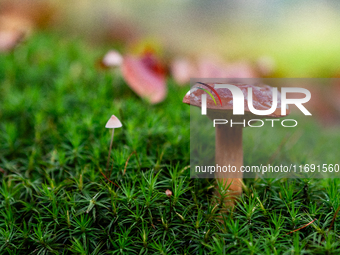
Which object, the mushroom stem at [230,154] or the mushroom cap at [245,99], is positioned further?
the mushroom stem at [230,154]

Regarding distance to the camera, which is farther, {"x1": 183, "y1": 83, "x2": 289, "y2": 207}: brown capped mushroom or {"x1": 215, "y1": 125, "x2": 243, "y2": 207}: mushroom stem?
{"x1": 215, "y1": 125, "x2": 243, "y2": 207}: mushroom stem

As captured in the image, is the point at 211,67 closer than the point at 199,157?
No

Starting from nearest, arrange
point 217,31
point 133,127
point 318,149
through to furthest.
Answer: point 133,127 < point 318,149 < point 217,31

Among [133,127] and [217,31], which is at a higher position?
[217,31]

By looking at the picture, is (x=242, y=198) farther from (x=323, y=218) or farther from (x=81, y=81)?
(x=81, y=81)

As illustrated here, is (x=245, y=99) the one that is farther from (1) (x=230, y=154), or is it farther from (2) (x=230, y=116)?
(1) (x=230, y=154)

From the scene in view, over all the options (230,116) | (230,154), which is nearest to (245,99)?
(230,116)

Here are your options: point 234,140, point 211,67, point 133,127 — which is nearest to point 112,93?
point 133,127
